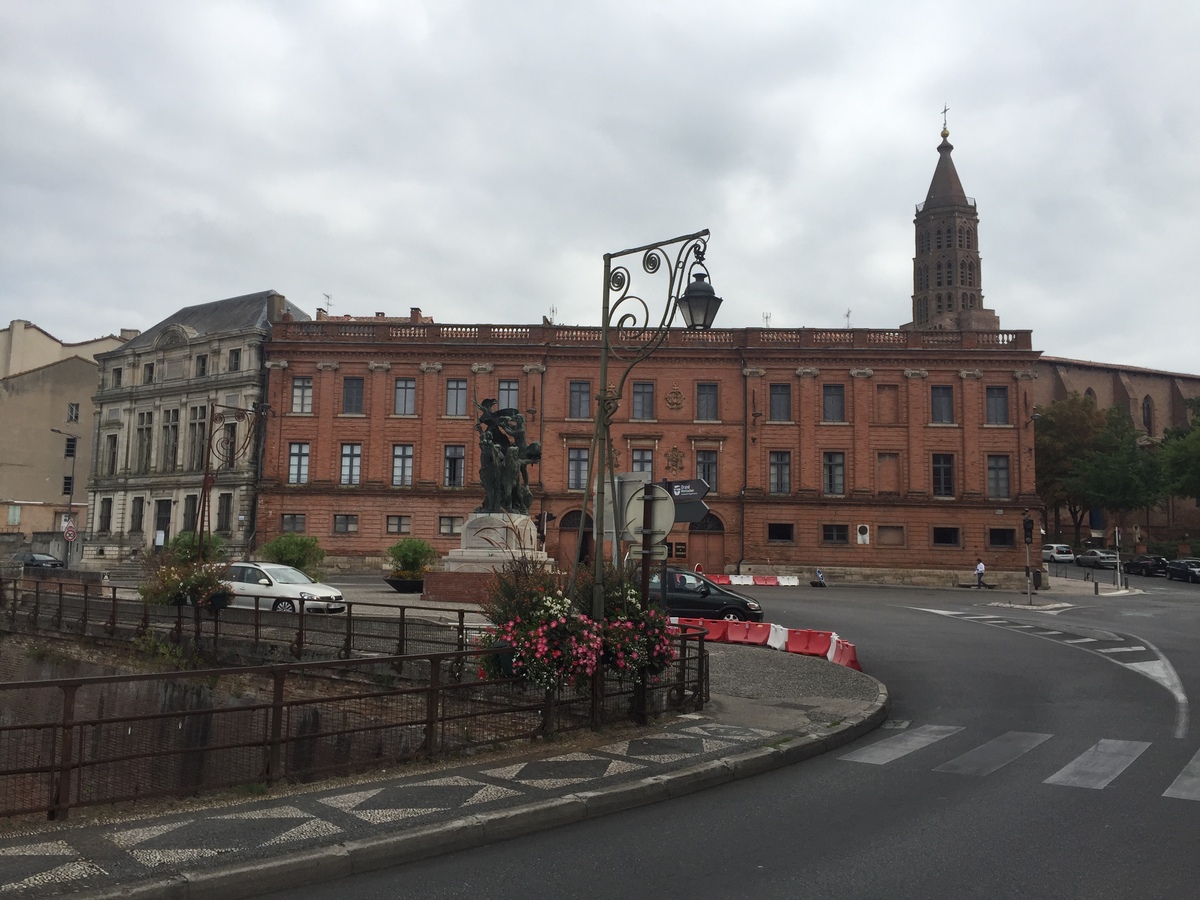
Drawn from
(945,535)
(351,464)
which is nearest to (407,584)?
(351,464)

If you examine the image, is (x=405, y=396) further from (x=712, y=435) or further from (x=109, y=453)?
(x=109, y=453)

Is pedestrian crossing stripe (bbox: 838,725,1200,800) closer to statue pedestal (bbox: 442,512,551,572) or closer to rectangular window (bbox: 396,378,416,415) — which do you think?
statue pedestal (bbox: 442,512,551,572)

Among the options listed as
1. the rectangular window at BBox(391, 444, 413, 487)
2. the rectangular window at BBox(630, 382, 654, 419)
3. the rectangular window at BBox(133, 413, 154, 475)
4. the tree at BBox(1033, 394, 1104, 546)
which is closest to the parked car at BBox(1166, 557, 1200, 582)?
the tree at BBox(1033, 394, 1104, 546)

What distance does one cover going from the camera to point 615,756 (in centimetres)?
856

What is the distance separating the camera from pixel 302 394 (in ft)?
155

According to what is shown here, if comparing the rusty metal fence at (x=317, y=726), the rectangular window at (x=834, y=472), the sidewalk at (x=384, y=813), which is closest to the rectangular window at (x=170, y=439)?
the rectangular window at (x=834, y=472)

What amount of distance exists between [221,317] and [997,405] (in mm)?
43137

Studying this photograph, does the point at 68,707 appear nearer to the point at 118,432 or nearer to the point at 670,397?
the point at 670,397

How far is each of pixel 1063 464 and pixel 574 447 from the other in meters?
42.2

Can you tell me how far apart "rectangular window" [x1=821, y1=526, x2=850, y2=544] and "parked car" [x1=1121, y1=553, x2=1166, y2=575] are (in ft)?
68.5

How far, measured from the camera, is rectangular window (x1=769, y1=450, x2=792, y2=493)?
4603cm

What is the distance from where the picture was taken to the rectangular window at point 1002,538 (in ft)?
145

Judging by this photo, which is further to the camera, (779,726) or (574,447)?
(574,447)

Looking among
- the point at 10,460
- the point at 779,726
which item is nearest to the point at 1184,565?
the point at 779,726
